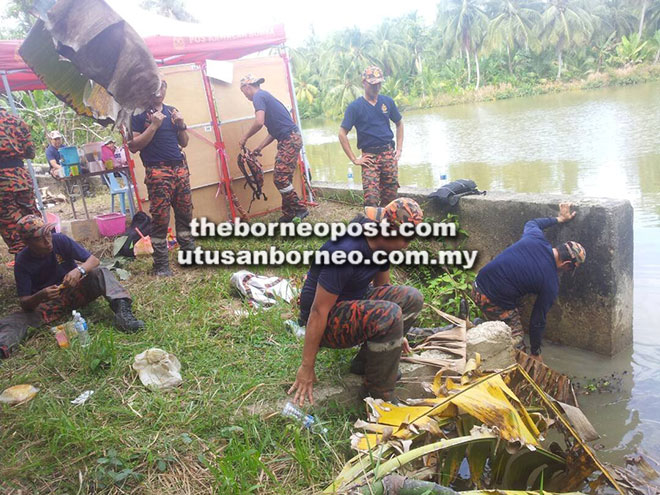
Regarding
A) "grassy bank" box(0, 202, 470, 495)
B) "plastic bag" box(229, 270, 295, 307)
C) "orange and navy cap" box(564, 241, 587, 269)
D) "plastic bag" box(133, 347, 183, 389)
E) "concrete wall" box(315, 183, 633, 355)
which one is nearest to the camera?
"grassy bank" box(0, 202, 470, 495)

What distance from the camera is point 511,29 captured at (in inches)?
1442

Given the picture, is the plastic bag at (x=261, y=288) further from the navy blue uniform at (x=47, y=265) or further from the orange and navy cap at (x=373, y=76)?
the orange and navy cap at (x=373, y=76)

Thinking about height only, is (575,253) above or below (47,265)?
below

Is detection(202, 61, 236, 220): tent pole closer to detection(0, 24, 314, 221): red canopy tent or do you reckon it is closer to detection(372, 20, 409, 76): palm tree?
detection(0, 24, 314, 221): red canopy tent

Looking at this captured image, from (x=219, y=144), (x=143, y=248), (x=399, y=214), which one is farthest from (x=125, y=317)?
(x=219, y=144)

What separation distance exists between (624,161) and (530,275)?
22.3ft

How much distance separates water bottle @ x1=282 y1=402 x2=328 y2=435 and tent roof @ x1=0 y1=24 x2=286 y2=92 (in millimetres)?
4204

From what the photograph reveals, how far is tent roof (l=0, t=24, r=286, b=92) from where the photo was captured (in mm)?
5387

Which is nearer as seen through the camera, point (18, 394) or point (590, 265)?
point (18, 394)

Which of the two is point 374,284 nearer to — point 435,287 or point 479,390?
point 479,390

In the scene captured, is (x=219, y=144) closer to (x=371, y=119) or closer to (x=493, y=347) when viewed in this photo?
(x=371, y=119)

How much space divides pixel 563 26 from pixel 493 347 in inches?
1496

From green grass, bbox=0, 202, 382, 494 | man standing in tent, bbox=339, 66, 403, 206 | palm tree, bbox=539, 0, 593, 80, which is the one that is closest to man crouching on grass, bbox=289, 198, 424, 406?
green grass, bbox=0, 202, 382, 494

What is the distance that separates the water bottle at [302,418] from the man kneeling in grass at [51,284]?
159 centimetres
